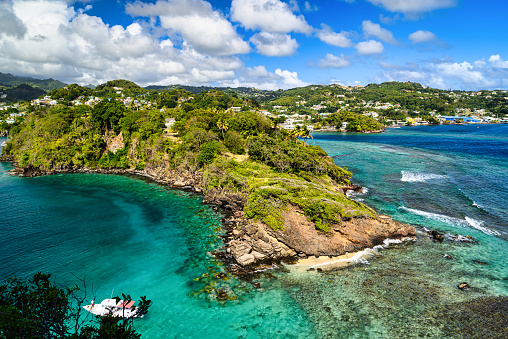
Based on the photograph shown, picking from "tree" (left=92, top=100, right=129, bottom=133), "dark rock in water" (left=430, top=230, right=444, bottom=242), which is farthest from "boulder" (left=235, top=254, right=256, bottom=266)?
"tree" (left=92, top=100, right=129, bottom=133)

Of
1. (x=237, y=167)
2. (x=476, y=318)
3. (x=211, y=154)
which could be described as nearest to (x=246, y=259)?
(x=476, y=318)

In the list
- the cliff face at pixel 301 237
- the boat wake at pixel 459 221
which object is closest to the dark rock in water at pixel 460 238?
the boat wake at pixel 459 221

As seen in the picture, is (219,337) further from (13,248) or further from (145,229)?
(13,248)

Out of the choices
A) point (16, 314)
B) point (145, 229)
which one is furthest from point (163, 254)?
point (16, 314)

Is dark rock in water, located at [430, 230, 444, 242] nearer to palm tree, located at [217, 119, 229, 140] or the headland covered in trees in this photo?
the headland covered in trees

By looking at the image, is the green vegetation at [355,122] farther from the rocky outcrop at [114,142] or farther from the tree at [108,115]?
the rocky outcrop at [114,142]

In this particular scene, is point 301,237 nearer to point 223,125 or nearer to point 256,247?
point 256,247
